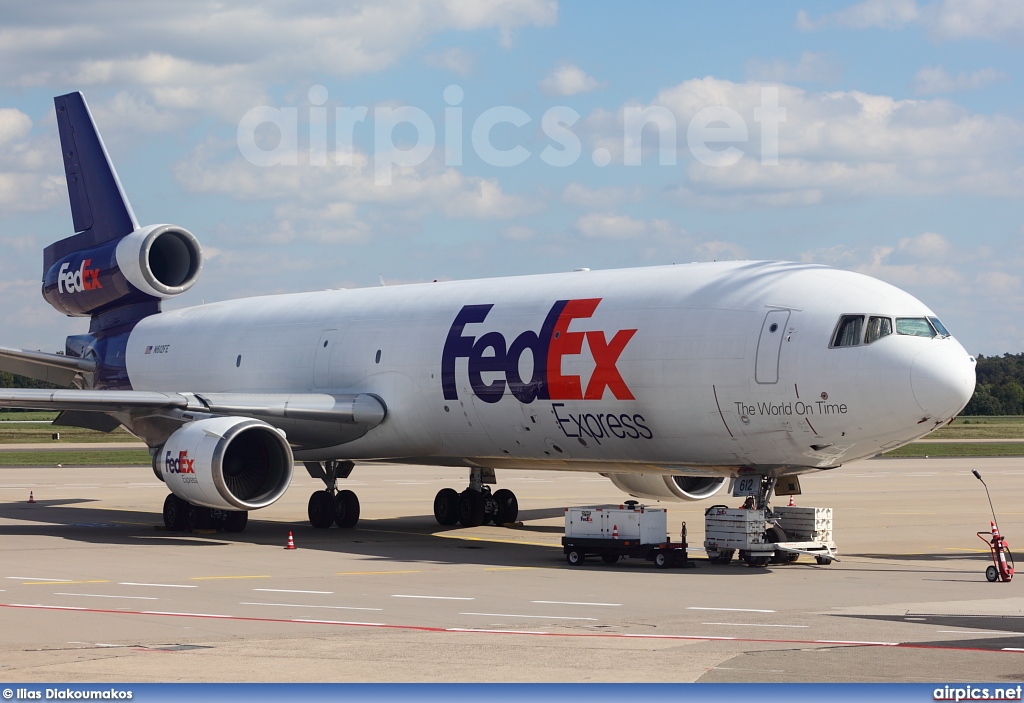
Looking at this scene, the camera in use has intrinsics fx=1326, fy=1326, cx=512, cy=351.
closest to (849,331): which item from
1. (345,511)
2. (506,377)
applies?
(506,377)

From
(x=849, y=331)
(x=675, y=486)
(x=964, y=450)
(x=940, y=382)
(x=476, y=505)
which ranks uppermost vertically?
(x=849, y=331)

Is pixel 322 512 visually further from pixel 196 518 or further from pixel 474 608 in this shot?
pixel 474 608

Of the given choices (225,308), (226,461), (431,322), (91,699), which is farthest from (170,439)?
(91,699)

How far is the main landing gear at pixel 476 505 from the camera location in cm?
2966

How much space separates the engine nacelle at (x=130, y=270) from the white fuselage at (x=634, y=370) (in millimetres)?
5791

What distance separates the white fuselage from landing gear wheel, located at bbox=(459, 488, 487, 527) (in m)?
2.31

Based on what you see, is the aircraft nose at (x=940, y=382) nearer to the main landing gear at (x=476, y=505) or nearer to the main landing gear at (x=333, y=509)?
the main landing gear at (x=476, y=505)

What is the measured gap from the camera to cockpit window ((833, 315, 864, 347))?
19.9m

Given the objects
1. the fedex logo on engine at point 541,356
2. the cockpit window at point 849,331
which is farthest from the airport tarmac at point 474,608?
the cockpit window at point 849,331

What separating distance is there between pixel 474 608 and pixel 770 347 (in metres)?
7.18

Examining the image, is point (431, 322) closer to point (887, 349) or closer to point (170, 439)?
point (170, 439)

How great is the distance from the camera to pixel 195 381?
32.6m

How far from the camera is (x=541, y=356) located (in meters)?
23.6

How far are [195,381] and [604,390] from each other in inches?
541
